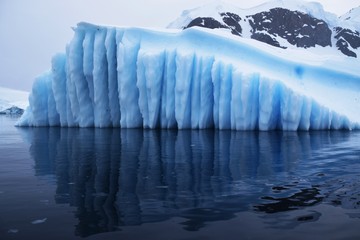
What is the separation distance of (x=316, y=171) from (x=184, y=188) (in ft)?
9.68

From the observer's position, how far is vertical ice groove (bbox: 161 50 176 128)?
21281 mm

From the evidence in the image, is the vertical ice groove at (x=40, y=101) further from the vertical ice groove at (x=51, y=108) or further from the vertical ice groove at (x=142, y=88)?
the vertical ice groove at (x=142, y=88)

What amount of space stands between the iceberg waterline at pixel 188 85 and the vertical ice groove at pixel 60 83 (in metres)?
0.07

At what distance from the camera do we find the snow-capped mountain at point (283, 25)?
342 feet

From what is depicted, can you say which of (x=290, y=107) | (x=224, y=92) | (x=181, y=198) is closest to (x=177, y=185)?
(x=181, y=198)

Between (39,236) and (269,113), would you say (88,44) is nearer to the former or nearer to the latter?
(269,113)

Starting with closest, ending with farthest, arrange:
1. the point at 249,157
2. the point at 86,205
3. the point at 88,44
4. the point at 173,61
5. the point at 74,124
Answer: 1. the point at 86,205
2. the point at 249,157
3. the point at 173,61
4. the point at 88,44
5. the point at 74,124

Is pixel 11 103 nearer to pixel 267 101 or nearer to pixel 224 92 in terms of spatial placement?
pixel 224 92

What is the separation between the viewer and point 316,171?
714cm

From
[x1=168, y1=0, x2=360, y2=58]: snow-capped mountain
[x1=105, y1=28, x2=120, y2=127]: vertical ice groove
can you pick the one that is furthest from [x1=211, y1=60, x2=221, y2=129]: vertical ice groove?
[x1=168, y1=0, x2=360, y2=58]: snow-capped mountain

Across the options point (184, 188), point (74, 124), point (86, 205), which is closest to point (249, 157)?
point (184, 188)

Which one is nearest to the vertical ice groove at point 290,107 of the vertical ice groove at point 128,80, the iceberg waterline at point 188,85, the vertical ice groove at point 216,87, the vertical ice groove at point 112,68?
the iceberg waterline at point 188,85

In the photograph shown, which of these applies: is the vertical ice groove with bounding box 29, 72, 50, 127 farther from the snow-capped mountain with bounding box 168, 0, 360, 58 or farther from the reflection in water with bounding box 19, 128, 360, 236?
the snow-capped mountain with bounding box 168, 0, 360, 58

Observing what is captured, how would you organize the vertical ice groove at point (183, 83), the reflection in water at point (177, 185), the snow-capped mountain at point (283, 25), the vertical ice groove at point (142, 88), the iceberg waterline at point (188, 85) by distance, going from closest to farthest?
1. the reflection in water at point (177, 185)
2. the iceberg waterline at point (188, 85)
3. the vertical ice groove at point (183, 83)
4. the vertical ice groove at point (142, 88)
5. the snow-capped mountain at point (283, 25)
